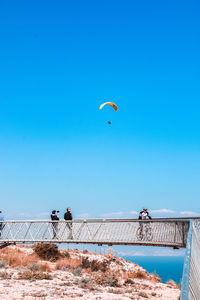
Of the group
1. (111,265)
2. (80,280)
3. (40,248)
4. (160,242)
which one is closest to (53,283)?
(80,280)

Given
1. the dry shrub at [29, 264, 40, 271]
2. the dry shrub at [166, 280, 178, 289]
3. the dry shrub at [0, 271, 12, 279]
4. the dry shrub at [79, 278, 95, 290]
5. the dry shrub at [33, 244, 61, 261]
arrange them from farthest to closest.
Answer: the dry shrub at [33, 244, 61, 261]
the dry shrub at [166, 280, 178, 289]
the dry shrub at [29, 264, 40, 271]
the dry shrub at [79, 278, 95, 290]
the dry shrub at [0, 271, 12, 279]

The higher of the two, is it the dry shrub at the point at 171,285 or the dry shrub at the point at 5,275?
the dry shrub at the point at 171,285

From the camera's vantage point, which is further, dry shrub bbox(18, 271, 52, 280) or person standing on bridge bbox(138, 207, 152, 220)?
person standing on bridge bbox(138, 207, 152, 220)

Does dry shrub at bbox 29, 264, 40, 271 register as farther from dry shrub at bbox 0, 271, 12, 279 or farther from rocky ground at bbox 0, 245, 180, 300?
dry shrub at bbox 0, 271, 12, 279

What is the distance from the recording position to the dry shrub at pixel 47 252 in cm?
2742

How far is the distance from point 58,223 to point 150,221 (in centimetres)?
599

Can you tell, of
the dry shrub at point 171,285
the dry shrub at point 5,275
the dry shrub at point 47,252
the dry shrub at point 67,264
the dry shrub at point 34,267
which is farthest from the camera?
the dry shrub at point 47,252

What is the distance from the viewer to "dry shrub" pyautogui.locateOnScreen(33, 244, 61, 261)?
27.4m

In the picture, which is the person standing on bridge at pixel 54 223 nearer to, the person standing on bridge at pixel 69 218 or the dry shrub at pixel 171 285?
the person standing on bridge at pixel 69 218

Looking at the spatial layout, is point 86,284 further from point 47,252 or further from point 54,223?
point 47,252

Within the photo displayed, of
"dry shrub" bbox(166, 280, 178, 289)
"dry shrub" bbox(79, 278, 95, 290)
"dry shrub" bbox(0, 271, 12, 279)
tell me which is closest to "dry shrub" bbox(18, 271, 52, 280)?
"dry shrub" bbox(0, 271, 12, 279)

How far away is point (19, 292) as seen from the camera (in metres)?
14.3

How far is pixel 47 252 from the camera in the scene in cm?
2805

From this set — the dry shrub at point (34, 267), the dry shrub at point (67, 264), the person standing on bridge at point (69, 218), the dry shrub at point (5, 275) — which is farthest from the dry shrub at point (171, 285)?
the dry shrub at point (5, 275)
